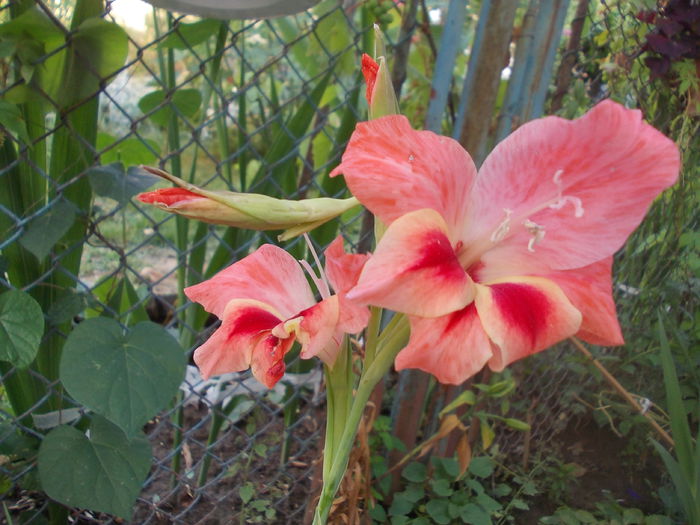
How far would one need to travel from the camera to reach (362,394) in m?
0.58

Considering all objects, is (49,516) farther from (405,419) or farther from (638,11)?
(638,11)

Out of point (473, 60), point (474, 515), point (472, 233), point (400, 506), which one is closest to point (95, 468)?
point (400, 506)

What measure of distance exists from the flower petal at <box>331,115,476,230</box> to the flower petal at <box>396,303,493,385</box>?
3.7 inches

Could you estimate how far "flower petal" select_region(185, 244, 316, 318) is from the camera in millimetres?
626

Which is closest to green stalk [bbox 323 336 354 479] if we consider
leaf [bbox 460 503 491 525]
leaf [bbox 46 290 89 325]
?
leaf [bbox 46 290 89 325]

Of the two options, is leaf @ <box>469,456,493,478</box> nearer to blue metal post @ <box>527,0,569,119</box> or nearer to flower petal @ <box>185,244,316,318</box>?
blue metal post @ <box>527,0,569,119</box>

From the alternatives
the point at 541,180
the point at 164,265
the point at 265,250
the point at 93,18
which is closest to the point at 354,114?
the point at 93,18

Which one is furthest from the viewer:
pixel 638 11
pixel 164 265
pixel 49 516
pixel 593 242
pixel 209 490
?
pixel 164 265

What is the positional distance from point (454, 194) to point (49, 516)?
→ 4.31 ft

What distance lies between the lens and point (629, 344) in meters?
1.74

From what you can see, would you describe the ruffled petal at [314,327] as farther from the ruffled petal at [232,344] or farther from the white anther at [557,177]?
the white anther at [557,177]

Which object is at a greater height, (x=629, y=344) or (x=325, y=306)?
(x=325, y=306)

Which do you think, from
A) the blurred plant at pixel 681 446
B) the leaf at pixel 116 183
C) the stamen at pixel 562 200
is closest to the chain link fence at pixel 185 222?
the leaf at pixel 116 183

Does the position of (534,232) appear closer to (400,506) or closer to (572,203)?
(572,203)
